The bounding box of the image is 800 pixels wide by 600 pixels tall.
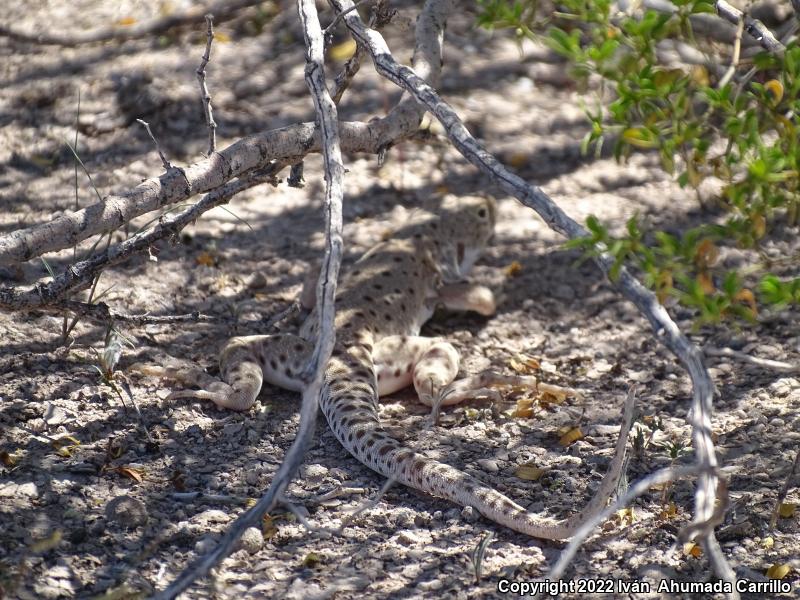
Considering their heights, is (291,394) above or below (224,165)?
below

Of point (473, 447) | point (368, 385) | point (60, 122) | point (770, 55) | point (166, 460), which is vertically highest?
point (60, 122)

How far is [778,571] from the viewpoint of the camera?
3.83 m

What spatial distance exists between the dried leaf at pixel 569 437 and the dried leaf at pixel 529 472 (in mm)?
265

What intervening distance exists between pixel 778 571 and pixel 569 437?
1.27 metres

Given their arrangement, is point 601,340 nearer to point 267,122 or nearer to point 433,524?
point 433,524

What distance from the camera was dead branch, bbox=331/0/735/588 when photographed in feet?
9.09

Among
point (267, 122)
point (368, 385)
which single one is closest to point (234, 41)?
point (267, 122)

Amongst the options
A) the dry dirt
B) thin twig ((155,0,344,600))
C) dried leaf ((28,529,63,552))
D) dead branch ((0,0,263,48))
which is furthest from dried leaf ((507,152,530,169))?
dried leaf ((28,529,63,552))

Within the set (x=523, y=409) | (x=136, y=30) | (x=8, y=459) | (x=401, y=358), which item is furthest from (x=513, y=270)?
(x=136, y=30)

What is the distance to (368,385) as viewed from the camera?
5324 millimetres

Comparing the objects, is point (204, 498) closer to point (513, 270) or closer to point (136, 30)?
point (513, 270)

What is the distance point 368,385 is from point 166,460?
123cm

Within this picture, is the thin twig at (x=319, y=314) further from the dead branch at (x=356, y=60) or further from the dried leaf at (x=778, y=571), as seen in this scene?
the dried leaf at (x=778, y=571)

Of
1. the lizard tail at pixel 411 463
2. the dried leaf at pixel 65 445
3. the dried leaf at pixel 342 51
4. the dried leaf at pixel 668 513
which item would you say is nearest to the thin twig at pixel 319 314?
the lizard tail at pixel 411 463
